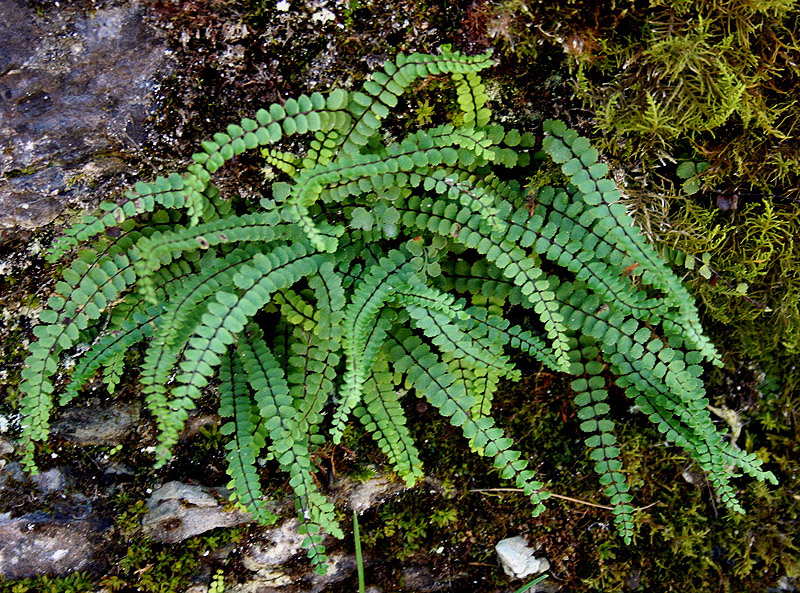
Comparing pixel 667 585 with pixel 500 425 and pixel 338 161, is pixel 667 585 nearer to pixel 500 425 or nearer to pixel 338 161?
pixel 500 425

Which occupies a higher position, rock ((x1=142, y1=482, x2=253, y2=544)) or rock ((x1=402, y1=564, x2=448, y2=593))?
rock ((x1=142, y1=482, x2=253, y2=544))

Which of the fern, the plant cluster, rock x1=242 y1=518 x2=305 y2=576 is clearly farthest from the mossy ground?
the fern

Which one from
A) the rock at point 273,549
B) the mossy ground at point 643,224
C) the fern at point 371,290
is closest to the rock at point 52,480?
the mossy ground at point 643,224

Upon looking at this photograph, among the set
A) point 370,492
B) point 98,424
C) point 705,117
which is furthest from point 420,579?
point 705,117

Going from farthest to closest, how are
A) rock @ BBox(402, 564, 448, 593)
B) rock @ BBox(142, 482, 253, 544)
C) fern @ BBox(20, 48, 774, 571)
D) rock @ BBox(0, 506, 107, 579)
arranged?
rock @ BBox(402, 564, 448, 593), rock @ BBox(142, 482, 253, 544), rock @ BBox(0, 506, 107, 579), fern @ BBox(20, 48, 774, 571)

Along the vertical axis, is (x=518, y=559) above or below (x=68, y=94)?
below

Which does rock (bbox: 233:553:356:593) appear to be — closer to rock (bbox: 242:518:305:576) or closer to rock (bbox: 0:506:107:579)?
rock (bbox: 242:518:305:576)

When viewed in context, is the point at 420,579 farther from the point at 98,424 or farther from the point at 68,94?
the point at 68,94
